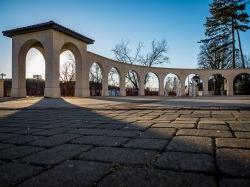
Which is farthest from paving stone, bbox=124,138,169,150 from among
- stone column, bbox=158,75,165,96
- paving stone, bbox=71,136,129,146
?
stone column, bbox=158,75,165,96

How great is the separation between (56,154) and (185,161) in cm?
104

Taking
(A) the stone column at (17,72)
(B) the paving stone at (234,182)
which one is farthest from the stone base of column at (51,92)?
(B) the paving stone at (234,182)

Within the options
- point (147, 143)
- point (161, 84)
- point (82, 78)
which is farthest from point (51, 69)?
point (161, 84)

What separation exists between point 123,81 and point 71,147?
2610 centimetres

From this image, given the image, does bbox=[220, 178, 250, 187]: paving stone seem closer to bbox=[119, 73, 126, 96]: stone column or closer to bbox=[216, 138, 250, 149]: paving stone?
bbox=[216, 138, 250, 149]: paving stone

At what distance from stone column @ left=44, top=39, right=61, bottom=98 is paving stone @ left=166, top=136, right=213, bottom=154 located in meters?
16.7

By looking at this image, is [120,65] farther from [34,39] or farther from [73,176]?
[73,176]

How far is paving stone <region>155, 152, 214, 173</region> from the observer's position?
1566 millimetres

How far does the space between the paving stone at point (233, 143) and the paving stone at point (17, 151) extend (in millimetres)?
1680

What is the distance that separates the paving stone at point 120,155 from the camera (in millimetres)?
1777

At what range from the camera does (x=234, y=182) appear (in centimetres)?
131

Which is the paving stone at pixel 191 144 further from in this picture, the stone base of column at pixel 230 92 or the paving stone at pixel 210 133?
the stone base of column at pixel 230 92

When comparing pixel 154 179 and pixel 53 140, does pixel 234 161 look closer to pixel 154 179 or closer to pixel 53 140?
pixel 154 179

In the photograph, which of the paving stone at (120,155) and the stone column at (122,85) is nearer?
the paving stone at (120,155)
